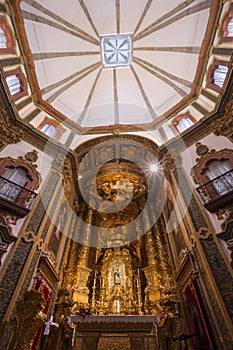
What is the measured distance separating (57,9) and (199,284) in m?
13.6

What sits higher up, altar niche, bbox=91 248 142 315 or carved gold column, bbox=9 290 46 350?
altar niche, bbox=91 248 142 315

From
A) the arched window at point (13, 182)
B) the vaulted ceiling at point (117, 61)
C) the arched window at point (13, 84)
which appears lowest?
the arched window at point (13, 182)

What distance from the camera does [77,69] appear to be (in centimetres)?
1325

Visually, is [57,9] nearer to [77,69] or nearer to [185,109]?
[77,69]

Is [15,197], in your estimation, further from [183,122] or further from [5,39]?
[183,122]

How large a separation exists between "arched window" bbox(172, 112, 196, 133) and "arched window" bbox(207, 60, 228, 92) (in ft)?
6.04

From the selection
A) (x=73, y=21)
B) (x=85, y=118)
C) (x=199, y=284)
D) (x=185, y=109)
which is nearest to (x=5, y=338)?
(x=199, y=284)

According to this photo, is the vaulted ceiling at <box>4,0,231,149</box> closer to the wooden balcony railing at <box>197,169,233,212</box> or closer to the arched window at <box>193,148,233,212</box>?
the arched window at <box>193,148,233,212</box>

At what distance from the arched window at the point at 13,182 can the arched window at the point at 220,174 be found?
7.60 m

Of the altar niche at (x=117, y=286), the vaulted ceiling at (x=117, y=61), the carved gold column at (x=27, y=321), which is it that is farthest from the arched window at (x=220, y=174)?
the carved gold column at (x=27, y=321)

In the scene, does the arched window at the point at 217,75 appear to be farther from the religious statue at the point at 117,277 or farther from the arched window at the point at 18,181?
the religious statue at the point at 117,277

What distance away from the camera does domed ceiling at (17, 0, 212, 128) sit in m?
10.8

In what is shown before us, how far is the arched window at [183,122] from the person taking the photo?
11.9m

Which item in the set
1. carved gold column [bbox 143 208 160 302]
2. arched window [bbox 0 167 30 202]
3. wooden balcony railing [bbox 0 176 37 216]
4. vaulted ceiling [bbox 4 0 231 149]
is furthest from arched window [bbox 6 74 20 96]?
carved gold column [bbox 143 208 160 302]
